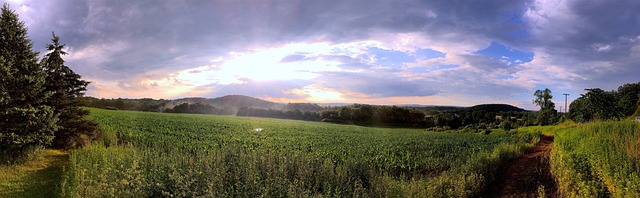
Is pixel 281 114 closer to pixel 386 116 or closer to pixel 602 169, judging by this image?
pixel 386 116

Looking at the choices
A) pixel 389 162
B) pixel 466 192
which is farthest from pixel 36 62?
pixel 466 192

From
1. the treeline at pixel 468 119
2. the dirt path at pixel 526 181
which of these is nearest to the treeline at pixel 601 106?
the treeline at pixel 468 119

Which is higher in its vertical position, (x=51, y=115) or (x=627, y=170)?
(x=51, y=115)

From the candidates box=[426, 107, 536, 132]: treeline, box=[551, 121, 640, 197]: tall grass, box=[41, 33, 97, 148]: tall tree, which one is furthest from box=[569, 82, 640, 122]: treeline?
box=[41, 33, 97, 148]: tall tree

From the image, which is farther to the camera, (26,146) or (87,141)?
(87,141)

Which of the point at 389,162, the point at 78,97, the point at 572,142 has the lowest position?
the point at 389,162

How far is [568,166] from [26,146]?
20.2 meters

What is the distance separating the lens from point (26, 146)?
47.2 feet

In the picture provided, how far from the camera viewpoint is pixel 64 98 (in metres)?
16.7

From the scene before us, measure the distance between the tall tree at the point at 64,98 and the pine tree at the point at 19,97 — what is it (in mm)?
1125

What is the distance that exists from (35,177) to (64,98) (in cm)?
570

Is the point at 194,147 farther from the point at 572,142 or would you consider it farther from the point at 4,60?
the point at 572,142

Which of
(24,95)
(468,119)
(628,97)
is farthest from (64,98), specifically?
(628,97)

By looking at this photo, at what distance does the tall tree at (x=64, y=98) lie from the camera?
16.4 meters
